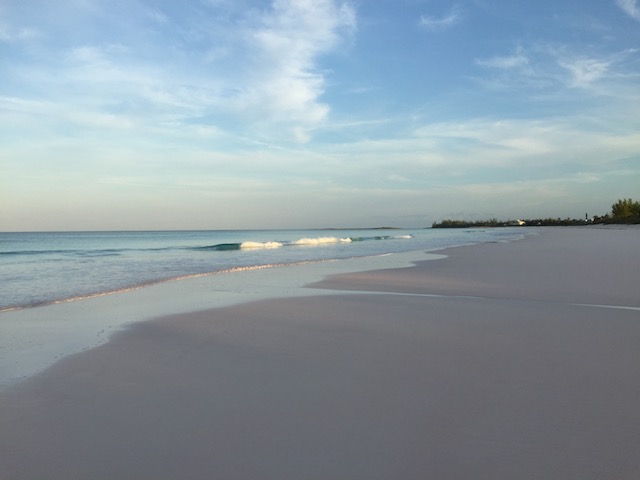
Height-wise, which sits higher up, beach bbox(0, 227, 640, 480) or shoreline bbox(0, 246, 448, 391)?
shoreline bbox(0, 246, 448, 391)

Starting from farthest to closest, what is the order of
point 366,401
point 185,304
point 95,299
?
point 95,299 → point 185,304 → point 366,401

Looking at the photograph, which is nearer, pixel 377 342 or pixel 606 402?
pixel 606 402

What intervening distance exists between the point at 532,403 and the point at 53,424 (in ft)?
11.2

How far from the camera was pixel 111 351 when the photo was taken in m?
5.47

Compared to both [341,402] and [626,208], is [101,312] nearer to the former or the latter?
[341,402]

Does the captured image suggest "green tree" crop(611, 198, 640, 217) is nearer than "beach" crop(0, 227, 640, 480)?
No

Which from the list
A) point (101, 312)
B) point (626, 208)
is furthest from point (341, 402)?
point (626, 208)

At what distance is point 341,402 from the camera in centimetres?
367

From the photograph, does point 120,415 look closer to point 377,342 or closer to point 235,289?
point 377,342

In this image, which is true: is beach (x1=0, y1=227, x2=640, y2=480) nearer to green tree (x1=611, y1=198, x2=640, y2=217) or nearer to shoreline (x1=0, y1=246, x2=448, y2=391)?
shoreline (x1=0, y1=246, x2=448, y2=391)

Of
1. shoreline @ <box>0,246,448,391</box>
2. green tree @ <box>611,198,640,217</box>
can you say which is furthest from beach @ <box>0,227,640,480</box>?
green tree @ <box>611,198,640,217</box>

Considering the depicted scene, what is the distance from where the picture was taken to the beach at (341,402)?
2.78 meters

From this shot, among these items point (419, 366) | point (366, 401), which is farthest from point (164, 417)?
point (419, 366)

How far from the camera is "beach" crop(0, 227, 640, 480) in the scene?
2.78 m
